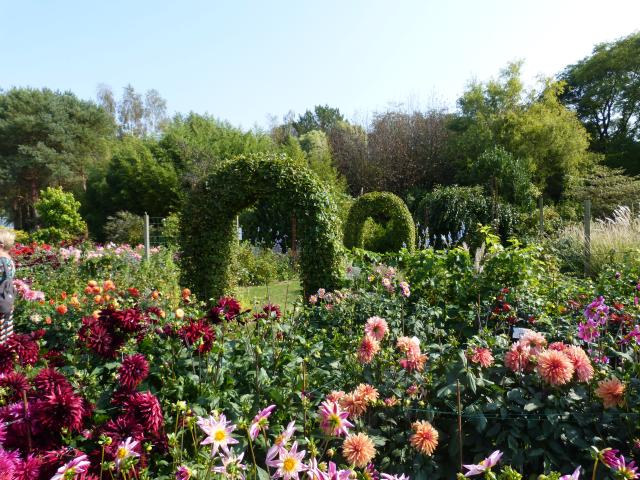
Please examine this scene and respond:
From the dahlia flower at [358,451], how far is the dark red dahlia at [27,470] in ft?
2.19

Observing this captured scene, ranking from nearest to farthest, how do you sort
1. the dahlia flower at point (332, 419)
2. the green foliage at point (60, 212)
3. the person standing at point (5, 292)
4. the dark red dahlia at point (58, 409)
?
1. the dahlia flower at point (332, 419)
2. the dark red dahlia at point (58, 409)
3. the person standing at point (5, 292)
4. the green foliage at point (60, 212)

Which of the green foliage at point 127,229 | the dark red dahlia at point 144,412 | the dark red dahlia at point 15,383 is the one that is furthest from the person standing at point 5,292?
the green foliage at point 127,229

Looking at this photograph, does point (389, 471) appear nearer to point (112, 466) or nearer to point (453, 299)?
point (112, 466)

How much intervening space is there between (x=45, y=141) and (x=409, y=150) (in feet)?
62.8

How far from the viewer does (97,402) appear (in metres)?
1.50

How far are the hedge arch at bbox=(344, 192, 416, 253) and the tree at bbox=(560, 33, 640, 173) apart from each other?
1275 centimetres

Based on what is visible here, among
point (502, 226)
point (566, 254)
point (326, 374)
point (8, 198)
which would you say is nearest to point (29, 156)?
point (8, 198)

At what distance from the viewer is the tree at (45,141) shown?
23.8 meters

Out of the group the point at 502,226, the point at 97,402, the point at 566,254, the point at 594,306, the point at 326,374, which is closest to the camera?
the point at 97,402

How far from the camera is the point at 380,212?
11.0 metres

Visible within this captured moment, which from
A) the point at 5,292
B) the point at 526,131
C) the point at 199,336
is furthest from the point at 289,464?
the point at 526,131

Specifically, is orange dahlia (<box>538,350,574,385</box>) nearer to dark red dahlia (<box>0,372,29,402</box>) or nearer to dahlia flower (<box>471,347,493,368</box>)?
dahlia flower (<box>471,347,493,368</box>)

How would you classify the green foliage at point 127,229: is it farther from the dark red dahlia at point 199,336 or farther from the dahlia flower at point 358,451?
the dahlia flower at point 358,451

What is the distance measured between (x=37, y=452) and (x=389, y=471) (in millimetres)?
1028
